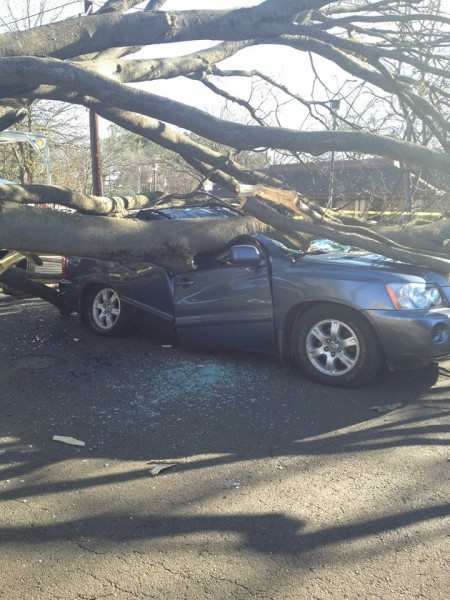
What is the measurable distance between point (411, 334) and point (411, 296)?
375 mm

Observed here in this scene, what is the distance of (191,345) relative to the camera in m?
6.88

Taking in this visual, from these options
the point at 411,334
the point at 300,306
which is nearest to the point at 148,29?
the point at 300,306

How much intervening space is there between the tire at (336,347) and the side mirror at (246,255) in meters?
0.78

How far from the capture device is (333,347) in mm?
5766

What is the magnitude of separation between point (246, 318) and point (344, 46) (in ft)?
12.7

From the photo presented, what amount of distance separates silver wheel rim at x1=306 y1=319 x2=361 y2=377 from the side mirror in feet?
3.19

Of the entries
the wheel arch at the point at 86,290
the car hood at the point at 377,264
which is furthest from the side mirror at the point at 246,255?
the wheel arch at the point at 86,290

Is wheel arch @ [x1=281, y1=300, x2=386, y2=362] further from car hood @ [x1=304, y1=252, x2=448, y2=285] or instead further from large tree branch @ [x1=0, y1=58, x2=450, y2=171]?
large tree branch @ [x1=0, y1=58, x2=450, y2=171]

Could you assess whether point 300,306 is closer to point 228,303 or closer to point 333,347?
point 333,347

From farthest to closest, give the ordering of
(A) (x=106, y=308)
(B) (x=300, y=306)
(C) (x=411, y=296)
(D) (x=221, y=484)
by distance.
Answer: (A) (x=106, y=308), (B) (x=300, y=306), (C) (x=411, y=296), (D) (x=221, y=484)

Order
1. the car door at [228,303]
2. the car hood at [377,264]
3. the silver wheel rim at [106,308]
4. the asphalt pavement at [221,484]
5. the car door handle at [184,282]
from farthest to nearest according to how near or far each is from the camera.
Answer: the silver wheel rim at [106,308], the car door handle at [184,282], the car door at [228,303], the car hood at [377,264], the asphalt pavement at [221,484]

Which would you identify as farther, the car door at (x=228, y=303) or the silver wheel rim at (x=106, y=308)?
the silver wheel rim at (x=106, y=308)

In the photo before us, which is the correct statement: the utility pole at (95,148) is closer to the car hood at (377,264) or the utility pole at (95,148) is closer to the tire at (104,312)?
the tire at (104,312)

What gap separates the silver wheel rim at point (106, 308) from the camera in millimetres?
7801
